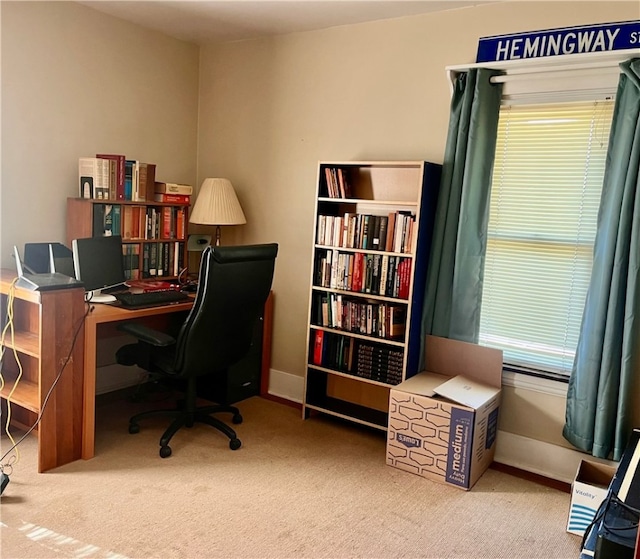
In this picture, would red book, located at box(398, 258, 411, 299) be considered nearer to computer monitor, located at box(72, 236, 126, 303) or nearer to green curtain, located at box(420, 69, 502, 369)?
green curtain, located at box(420, 69, 502, 369)

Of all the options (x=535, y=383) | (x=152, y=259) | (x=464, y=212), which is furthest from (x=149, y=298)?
(x=535, y=383)

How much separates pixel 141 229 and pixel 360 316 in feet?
4.84

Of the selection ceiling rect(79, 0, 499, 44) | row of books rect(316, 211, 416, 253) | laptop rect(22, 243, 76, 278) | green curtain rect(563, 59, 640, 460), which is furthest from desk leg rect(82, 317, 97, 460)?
green curtain rect(563, 59, 640, 460)

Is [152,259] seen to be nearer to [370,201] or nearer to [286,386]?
[286,386]

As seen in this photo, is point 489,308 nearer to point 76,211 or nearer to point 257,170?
point 257,170

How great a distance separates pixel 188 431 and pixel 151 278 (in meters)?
1.04

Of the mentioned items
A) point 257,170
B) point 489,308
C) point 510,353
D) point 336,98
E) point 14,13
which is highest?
point 14,13

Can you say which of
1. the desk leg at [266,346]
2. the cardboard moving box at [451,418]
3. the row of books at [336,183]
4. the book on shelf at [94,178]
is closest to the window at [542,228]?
the cardboard moving box at [451,418]

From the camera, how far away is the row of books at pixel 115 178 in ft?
10.8

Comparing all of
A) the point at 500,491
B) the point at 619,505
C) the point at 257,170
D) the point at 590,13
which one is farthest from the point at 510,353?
the point at 257,170

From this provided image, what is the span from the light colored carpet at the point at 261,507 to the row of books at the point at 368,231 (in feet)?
3.64

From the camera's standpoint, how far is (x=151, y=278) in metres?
3.68

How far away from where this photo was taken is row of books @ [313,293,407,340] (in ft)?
10.4

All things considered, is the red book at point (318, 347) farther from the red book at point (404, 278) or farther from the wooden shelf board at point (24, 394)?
the wooden shelf board at point (24, 394)
